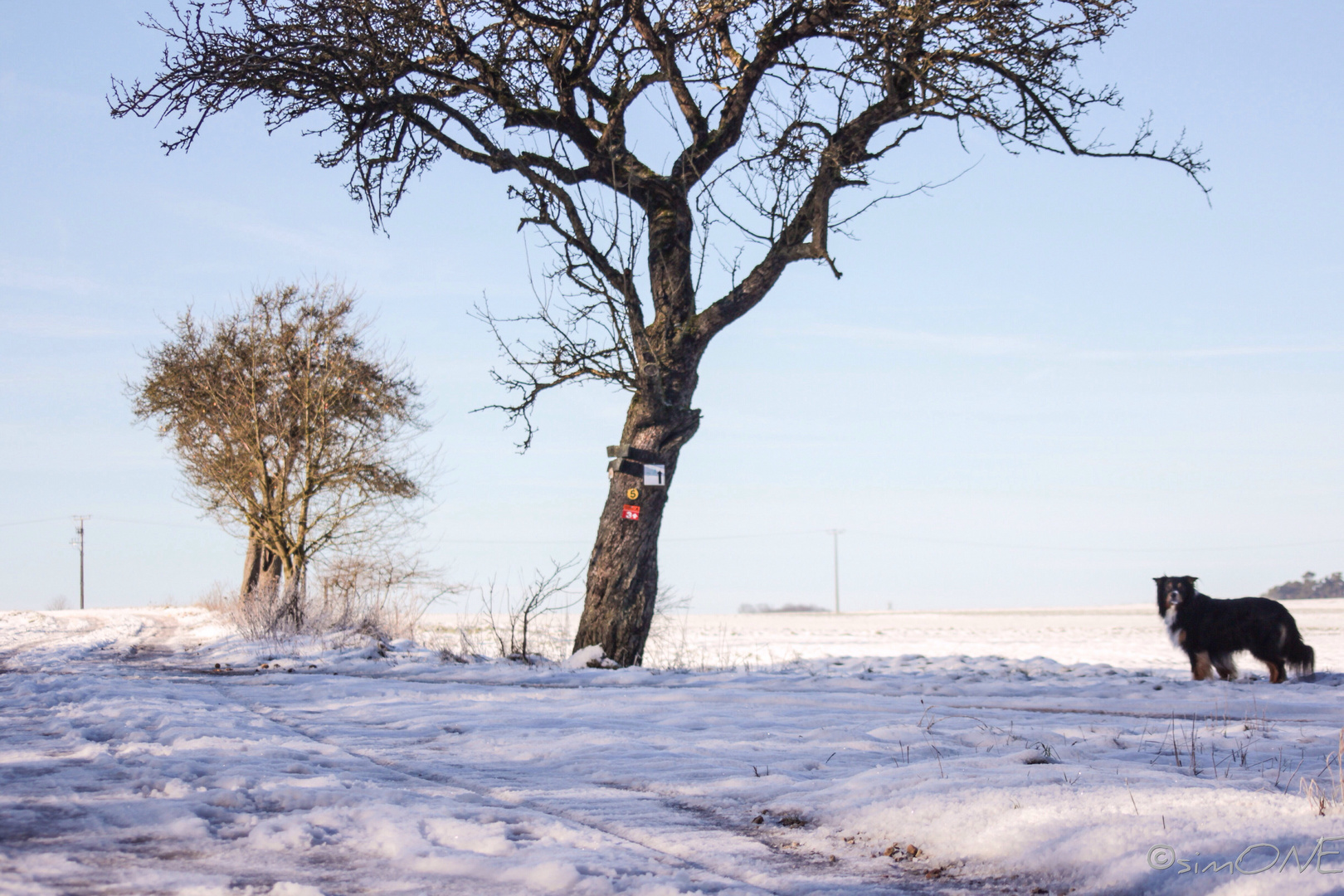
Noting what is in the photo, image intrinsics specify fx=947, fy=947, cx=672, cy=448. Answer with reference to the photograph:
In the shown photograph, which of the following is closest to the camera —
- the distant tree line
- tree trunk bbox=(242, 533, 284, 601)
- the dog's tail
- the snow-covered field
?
the snow-covered field

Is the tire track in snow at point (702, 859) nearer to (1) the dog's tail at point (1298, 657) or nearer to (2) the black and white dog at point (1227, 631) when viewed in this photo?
(2) the black and white dog at point (1227, 631)

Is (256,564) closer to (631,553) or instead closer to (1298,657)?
(631,553)

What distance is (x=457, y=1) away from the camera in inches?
409

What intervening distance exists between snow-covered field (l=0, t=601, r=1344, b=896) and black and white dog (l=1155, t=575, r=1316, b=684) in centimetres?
178

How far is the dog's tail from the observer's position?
9461 mm

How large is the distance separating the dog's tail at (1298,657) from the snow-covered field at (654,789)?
70.1 inches

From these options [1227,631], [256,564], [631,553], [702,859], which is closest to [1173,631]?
Result: [1227,631]

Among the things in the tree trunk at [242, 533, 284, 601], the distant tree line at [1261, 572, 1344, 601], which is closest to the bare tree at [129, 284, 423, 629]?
the tree trunk at [242, 533, 284, 601]

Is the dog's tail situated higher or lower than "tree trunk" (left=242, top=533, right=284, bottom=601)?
lower

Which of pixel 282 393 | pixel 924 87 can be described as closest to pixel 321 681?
pixel 924 87

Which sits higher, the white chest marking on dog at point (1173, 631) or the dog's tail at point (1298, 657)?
the white chest marking on dog at point (1173, 631)

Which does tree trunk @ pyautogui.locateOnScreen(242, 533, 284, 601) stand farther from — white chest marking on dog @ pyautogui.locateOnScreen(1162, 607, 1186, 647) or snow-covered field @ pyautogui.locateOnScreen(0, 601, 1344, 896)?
white chest marking on dog @ pyautogui.locateOnScreen(1162, 607, 1186, 647)

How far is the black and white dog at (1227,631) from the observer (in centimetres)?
951

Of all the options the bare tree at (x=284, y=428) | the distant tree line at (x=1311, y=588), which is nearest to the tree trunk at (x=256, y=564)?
the bare tree at (x=284, y=428)
